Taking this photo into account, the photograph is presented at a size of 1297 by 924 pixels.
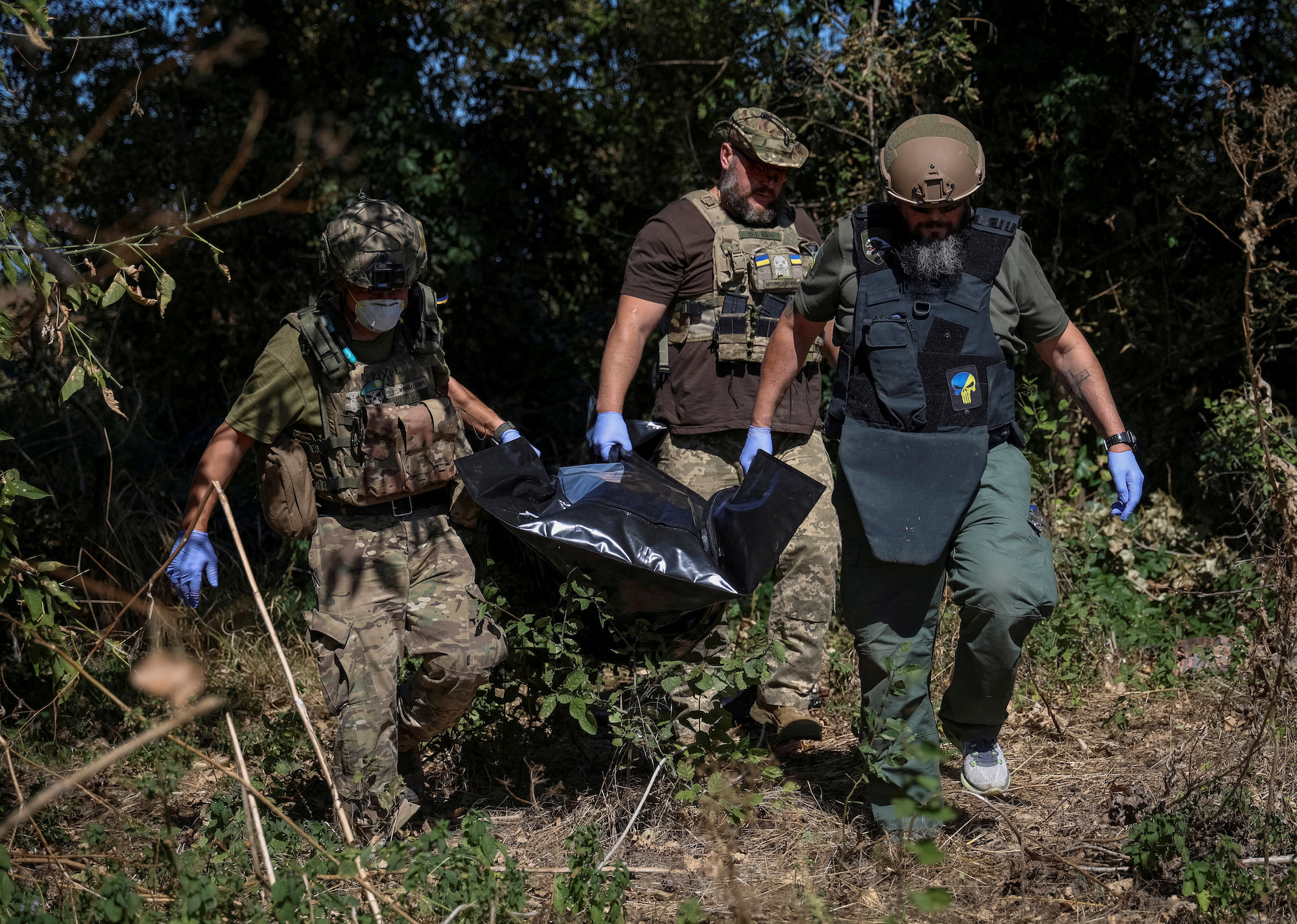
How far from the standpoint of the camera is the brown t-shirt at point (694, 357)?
4.25 m

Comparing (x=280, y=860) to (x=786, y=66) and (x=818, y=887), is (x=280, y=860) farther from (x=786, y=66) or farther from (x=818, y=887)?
(x=786, y=66)

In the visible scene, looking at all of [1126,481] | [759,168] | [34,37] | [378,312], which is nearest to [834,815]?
[1126,481]

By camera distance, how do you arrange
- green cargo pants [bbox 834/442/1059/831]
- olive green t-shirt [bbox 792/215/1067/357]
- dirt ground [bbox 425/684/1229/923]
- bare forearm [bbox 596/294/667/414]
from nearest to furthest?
1. dirt ground [bbox 425/684/1229/923]
2. green cargo pants [bbox 834/442/1059/831]
3. olive green t-shirt [bbox 792/215/1067/357]
4. bare forearm [bbox 596/294/667/414]

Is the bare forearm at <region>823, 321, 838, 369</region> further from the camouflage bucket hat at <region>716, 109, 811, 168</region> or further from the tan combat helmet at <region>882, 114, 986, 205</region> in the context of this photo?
the tan combat helmet at <region>882, 114, 986, 205</region>

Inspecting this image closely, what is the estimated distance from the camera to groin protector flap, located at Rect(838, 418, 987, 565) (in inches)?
124

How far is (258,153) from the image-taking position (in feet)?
22.5

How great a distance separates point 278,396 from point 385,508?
1.57 ft

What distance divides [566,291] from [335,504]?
4392mm

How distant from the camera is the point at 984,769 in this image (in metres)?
3.32

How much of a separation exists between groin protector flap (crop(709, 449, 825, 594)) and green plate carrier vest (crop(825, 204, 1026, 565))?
0.15m

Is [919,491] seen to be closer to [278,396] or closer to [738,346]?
[738,346]

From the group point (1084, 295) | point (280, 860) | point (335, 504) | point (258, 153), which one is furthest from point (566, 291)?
point (280, 860)

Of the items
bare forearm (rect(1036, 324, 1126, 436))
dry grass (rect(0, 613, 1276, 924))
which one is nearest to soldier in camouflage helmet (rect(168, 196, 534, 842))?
dry grass (rect(0, 613, 1276, 924))

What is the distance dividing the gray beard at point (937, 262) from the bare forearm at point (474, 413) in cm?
148
